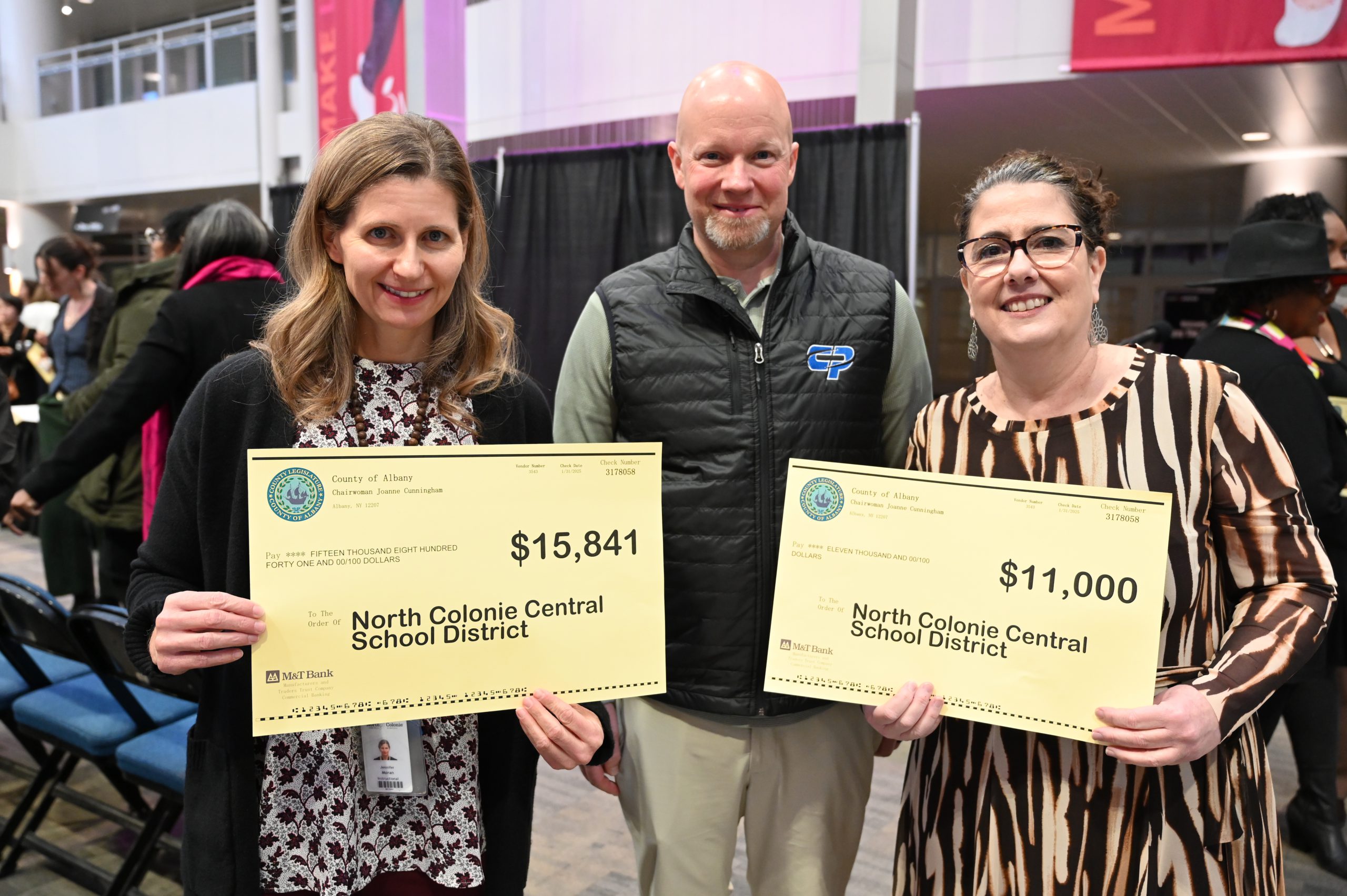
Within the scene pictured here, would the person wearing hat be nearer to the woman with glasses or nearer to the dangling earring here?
the dangling earring

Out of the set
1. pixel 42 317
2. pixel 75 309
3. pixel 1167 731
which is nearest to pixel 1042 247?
pixel 1167 731

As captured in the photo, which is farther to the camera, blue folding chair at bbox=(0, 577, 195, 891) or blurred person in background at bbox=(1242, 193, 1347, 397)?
blurred person in background at bbox=(1242, 193, 1347, 397)

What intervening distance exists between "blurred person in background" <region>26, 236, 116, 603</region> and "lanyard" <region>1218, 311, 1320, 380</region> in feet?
13.0

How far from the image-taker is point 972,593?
138 cm

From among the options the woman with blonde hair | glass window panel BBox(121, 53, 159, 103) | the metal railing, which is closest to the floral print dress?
the woman with blonde hair

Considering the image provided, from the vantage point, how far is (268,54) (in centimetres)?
996

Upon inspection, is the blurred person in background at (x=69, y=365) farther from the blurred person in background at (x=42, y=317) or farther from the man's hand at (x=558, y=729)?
the man's hand at (x=558, y=729)

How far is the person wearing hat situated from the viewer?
259 cm

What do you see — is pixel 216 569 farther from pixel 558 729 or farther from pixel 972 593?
pixel 972 593

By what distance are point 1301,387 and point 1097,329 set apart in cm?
141

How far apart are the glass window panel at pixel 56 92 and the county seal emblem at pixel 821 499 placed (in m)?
16.0

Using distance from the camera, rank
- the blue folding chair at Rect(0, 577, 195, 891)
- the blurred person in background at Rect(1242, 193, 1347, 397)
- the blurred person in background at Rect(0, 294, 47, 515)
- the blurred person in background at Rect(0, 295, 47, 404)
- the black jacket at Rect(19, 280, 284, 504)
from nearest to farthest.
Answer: the blue folding chair at Rect(0, 577, 195, 891)
the black jacket at Rect(19, 280, 284, 504)
the blurred person in background at Rect(1242, 193, 1347, 397)
the blurred person in background at Rect(0, 294, 47, 515)
the blurred person in background at Rect(0, 295, 47, 404)

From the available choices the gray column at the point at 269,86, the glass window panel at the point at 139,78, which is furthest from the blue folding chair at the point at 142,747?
the glass window panel at the point at 139,78

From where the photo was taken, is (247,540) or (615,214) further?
(615,214)
